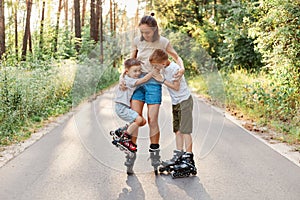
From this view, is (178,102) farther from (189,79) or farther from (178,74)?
(189,79)

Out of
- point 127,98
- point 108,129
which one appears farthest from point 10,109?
point 127,98

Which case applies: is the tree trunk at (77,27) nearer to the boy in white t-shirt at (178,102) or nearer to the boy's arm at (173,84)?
the boy in white t-shirt at (178,102)

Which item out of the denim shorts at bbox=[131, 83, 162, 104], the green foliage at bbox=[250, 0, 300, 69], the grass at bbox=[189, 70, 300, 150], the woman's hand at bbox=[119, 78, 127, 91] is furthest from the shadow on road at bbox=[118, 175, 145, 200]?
the green foliage at bbox=[250, 0, 300, 69]

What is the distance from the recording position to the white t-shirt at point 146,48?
5.00 m

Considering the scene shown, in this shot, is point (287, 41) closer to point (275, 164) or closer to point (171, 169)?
point (275, 164)

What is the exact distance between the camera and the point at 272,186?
16.7ft

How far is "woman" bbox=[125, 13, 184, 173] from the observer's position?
4.98 metres

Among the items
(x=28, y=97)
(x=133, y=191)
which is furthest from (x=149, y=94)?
(x=28, y=97)

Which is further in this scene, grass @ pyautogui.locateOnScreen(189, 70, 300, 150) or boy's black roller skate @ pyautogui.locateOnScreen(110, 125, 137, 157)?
grass @ pyautogui.locateOnScreen(189, 70, 300, 150)

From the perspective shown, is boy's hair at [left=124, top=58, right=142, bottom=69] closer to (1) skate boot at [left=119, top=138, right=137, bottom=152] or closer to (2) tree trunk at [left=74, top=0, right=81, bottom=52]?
(1) skate boot at [left=119, top=138, right=137, bottom=152]

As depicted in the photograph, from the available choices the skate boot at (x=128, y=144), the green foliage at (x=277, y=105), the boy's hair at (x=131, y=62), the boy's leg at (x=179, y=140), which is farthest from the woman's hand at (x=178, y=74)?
the green foliage at (x=277, y=105)

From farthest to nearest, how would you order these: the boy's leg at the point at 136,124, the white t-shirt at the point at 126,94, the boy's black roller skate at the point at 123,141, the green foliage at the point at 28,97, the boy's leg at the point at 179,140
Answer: the green foliage at the point at 28,97
the boy's leg at the point at 179,140
the boy's black roller skate at the point at 123,141
the boy's leg at the point at 136,124
the white t-shirt at the point at 126,94

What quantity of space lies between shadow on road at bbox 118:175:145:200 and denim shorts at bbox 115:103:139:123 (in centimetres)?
69

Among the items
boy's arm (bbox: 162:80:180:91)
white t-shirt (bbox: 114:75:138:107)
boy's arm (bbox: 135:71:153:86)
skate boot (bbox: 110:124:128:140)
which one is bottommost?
skate boot (bbox: 110:124:128:140)
